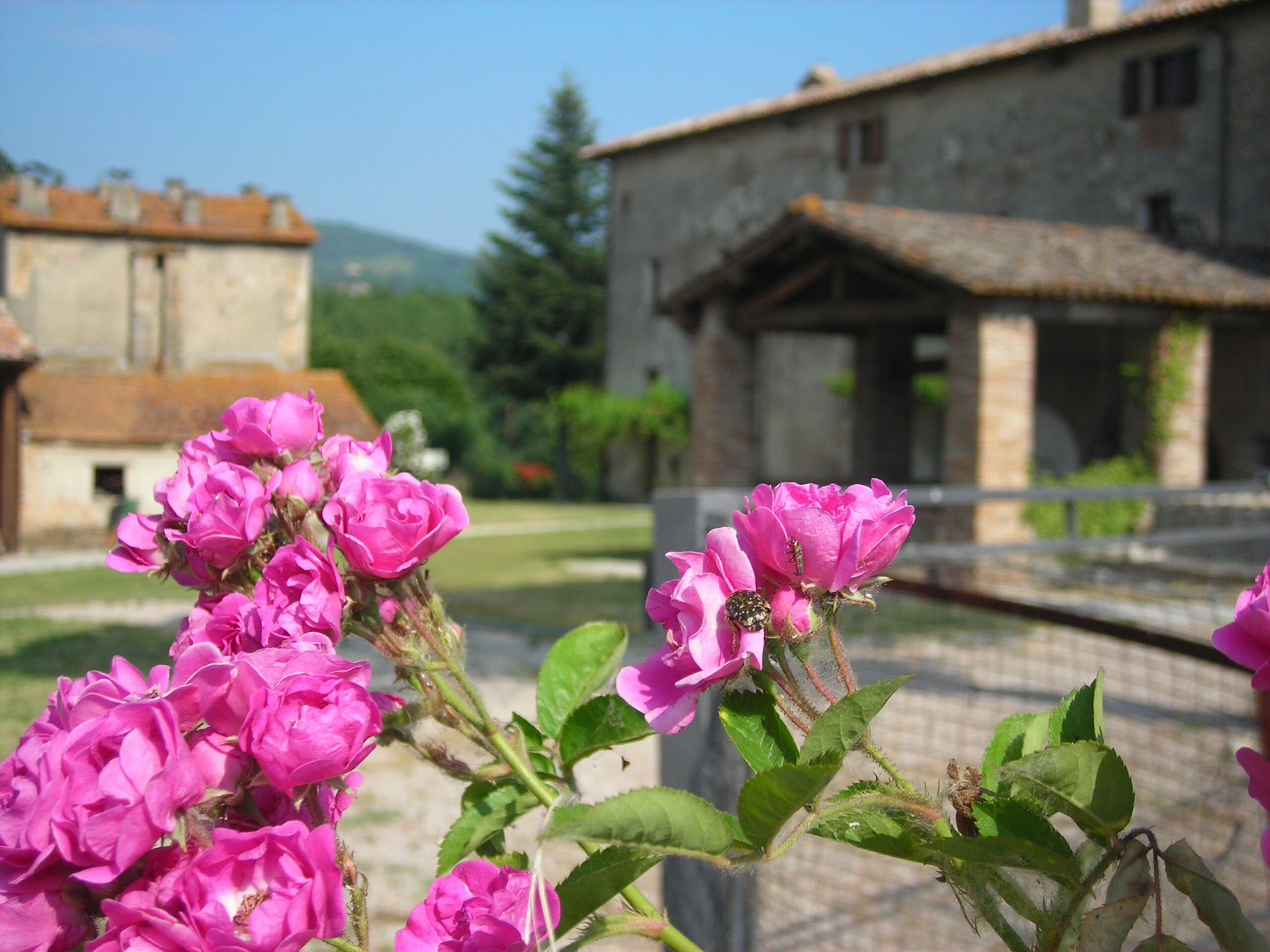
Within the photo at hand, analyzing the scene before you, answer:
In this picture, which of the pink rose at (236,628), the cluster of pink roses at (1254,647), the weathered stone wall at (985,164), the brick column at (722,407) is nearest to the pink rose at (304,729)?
the pink rose at (236,628)

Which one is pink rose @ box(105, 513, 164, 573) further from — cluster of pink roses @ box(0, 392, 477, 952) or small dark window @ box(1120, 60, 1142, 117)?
small dark window @ box(1120, 60, 1142, 117)

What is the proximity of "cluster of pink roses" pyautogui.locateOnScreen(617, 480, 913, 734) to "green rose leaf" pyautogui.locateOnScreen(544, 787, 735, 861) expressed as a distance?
2.1 inches

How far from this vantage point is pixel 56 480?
763 inches

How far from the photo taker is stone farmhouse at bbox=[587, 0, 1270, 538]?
12.9 metres

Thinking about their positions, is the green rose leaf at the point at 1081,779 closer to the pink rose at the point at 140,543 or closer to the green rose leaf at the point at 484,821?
the green rose leaf at the point at 484,821

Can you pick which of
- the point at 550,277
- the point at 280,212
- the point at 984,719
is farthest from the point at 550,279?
the point at 984,719

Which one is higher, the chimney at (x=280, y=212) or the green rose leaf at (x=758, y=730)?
the chimney at (x=280, y=212)

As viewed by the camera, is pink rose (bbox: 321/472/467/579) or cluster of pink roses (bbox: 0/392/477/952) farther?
pink rose (bbox: 321/472/467/579)

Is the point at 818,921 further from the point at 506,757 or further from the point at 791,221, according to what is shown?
the point at 791,221

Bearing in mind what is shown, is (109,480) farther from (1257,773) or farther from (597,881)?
(1257,773)

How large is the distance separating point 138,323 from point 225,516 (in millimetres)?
23708

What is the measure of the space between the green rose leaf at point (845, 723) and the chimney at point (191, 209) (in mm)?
24810

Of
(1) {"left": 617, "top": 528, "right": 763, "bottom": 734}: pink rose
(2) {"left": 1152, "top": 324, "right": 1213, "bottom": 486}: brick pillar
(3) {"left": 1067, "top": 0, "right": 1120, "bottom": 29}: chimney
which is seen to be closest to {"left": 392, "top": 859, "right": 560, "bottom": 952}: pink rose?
(1) {"left": 617, "top": 528, "right": 763, "bottom": 734}: pink rose

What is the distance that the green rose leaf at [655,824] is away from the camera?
22.1 inches
